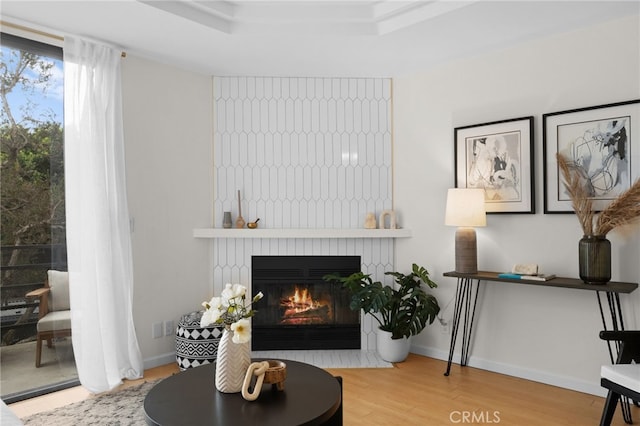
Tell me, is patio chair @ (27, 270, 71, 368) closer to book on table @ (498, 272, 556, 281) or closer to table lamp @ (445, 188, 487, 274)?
table lamp @ (445, 188, 487, 274)

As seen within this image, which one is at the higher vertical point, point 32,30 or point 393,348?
point 32,30

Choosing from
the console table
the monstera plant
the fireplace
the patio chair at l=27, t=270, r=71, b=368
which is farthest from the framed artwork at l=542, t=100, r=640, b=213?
the patio chair at l=27, t=270, r=71, b=368

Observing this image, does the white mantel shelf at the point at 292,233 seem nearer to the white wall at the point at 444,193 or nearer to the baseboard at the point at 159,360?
the white wall at the point at 444,193

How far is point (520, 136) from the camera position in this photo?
11.6 feet

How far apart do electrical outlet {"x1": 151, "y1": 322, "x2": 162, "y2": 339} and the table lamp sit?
246 centimetres

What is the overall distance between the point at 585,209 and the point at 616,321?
712 millimetres

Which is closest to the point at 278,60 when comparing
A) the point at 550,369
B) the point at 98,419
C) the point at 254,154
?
the point at 254,154

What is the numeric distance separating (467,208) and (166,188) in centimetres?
244

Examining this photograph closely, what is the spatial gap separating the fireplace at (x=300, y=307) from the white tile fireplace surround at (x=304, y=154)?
0.66ft

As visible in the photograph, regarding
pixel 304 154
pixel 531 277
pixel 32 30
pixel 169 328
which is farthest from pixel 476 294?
pixel 32 30

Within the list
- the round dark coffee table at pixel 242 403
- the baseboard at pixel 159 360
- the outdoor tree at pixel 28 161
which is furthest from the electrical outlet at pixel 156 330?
the round dark coffee table at pixel 242 403

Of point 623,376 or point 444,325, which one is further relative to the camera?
point 444,325

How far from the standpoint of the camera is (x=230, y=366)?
2.01 meters

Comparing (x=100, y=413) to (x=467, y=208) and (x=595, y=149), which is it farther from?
(x=595, y=149)
